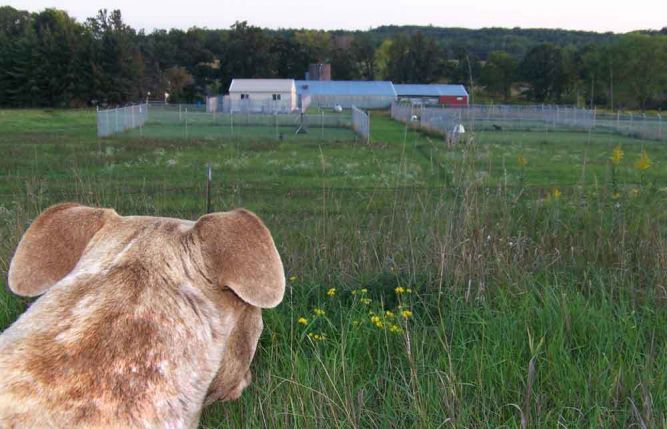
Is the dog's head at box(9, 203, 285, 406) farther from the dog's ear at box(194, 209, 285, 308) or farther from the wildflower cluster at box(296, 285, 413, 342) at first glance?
the wildflower cluster at box(296, 285, 413, 342)

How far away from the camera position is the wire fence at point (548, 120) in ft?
127

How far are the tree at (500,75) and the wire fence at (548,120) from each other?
3221cm

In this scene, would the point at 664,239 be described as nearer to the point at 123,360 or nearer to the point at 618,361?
the point at 618,361

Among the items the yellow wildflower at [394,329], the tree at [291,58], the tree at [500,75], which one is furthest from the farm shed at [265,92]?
the yellow wildflower at [394,329]

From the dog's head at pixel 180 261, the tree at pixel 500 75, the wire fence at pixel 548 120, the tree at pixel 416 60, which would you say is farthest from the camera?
the tree at pixel 416 60

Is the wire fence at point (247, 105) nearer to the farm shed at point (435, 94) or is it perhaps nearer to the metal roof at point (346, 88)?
the metal roof at point (346, 88)

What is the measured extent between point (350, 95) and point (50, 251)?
8247cm

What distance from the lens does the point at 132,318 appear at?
168cm

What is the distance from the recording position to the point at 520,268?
4582 millimetres

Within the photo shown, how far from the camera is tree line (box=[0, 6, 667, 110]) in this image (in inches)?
2726

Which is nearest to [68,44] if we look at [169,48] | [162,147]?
[169,48]

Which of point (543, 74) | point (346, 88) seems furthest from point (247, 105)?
point (543, 74)

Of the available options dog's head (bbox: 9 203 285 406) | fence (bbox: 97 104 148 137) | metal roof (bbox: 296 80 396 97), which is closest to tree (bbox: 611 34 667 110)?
metal roof (bbox: 296 80 396 97)

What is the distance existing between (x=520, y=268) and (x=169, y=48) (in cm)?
11010
